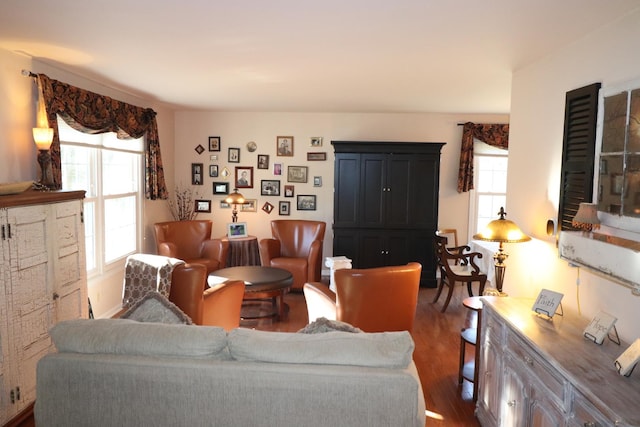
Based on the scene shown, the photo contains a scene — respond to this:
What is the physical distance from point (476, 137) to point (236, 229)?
396cm

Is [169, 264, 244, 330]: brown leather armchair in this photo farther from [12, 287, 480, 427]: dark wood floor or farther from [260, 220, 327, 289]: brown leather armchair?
[260, 220, 327, 289]: brown leather armchair

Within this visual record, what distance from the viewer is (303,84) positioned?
4746 millimetres

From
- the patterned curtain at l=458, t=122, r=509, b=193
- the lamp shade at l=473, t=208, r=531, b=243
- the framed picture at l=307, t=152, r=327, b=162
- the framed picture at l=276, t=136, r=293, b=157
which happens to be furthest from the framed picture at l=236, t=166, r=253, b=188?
the lamp shade at l=473, t=208, r=531, b=243

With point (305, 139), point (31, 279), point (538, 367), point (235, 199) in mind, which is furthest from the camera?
point (305, 139)

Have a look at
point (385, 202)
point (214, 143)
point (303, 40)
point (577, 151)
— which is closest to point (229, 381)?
point (303, 40)

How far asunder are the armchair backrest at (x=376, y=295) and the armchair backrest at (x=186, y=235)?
124 inches

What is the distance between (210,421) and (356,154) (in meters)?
4.92

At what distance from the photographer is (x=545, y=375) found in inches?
84.7

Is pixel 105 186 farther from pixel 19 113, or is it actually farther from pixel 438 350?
pixel 438 350

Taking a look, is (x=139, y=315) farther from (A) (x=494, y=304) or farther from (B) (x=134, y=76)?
(B) (x=134, y=76)

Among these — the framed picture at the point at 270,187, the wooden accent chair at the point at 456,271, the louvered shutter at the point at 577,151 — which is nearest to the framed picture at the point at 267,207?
the framed picture at the point at 270,187

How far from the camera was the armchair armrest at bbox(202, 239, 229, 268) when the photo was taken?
626 centimetres

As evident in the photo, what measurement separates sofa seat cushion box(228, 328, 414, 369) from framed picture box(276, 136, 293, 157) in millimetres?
5271

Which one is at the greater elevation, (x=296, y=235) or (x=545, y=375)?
(x=296, y=235)
